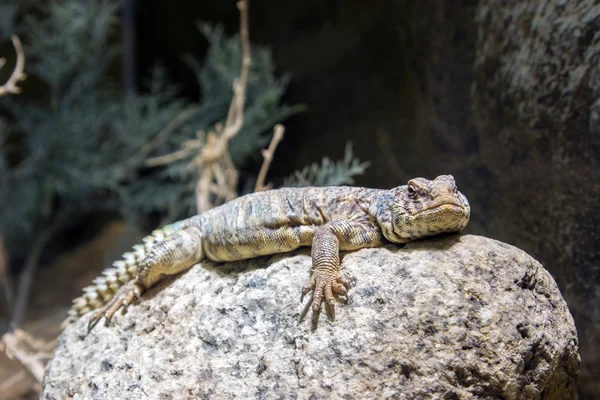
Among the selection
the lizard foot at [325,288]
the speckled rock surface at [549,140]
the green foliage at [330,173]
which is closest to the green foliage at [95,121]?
the green foliage at [330,173]

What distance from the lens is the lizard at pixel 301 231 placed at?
7.88 ft

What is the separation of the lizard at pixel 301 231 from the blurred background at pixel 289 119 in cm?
100

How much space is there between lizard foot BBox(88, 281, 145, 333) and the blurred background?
5.93 ft

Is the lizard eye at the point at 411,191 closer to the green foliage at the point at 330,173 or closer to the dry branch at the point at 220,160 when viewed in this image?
the green foliage at the point at 330,173

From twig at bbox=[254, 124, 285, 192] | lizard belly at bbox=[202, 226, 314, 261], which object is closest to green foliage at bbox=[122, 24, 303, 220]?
twig at bbox=[254, 124, 285, 192]

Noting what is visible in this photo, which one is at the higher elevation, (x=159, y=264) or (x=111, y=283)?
(x=159, y=264)

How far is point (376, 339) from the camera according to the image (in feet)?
7.07

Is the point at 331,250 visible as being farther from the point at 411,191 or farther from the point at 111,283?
the point at 111,283

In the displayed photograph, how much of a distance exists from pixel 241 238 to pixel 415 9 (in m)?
2.45

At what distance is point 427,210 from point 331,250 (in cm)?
53

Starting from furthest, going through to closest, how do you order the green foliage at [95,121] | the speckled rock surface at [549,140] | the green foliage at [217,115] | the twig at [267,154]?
1. the green foliage at [95,121]
2. the green foliage at [217,115]
3. the twig at [267,154]
4. the speckled rock surface at [549,140]

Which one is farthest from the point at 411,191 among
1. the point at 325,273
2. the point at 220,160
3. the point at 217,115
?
the point at 217,115

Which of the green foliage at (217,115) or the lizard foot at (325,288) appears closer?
the lizard foot at (325,288)

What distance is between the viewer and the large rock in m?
2.11
